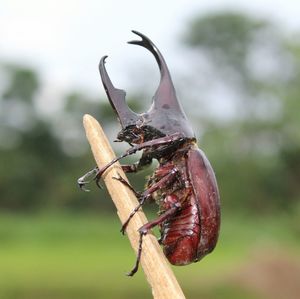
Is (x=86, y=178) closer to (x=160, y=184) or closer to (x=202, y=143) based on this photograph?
(x=160, y=184)

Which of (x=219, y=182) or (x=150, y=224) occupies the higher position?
(x=219, y=182)

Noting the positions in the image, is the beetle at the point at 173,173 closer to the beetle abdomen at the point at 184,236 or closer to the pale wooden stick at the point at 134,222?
the beetle abdomen at the point at 184,236

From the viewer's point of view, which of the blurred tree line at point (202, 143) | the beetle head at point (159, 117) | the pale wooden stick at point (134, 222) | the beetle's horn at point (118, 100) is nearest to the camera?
the pale wooden stick at point (134, 222)

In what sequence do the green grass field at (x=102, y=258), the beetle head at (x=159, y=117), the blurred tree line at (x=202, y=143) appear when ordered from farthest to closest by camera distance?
the blurred tree line at (x=202, y=143) < the green grass field at (x=102, y=258) < the beetle head at (x=159, y=117)

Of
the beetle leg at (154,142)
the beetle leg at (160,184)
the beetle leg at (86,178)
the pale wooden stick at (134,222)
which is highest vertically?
the beetle leg at (154,142)

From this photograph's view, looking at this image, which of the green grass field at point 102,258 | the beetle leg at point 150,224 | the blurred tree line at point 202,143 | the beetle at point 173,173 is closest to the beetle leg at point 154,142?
the beetle at point 173,173

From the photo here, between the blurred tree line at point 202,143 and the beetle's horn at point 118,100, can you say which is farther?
the blurred tree line at point 202,143

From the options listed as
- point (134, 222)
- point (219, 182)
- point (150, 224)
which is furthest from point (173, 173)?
point (219, 182)

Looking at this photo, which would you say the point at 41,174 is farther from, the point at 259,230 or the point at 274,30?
the point at 274,30
